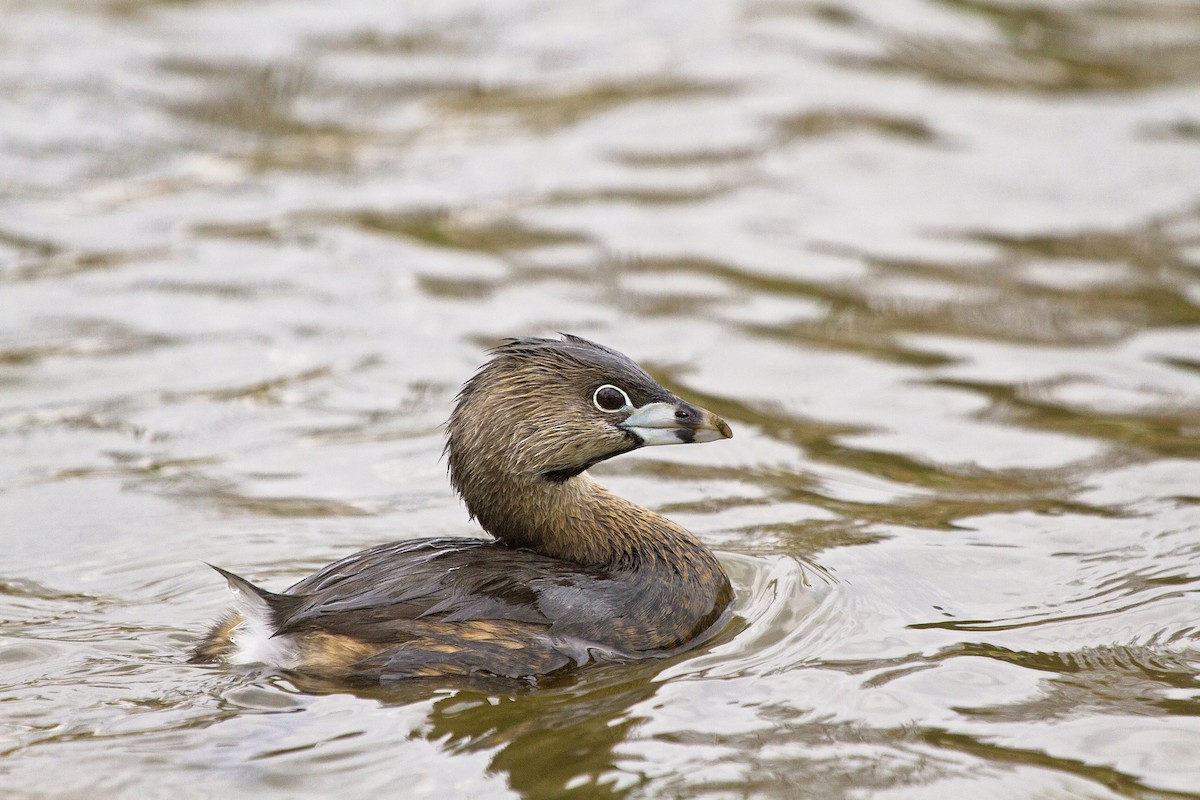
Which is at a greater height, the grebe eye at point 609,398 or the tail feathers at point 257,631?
the grebe eye at point 609,398

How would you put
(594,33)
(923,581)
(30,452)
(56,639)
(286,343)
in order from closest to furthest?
(56,639), (923,581), (30,452), (286,343), (594,33)

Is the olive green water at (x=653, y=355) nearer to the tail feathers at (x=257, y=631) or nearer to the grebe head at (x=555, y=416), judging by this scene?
the tail feathers at (x=257, y=631)

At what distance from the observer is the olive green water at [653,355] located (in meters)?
5.19

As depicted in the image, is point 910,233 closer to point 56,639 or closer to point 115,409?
point 115,409

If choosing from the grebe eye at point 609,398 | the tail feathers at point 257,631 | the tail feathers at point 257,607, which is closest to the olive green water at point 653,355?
the tail feathers at point 257,631

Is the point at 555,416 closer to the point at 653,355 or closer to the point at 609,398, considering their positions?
the point at 609,398

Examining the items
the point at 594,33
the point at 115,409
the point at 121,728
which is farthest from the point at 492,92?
the point at 121,728

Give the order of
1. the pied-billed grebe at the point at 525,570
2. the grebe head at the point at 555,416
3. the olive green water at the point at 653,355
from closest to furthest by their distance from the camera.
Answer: the olive green water at the point at 653,355 → the pied-billed grebe at the point at 525,570 → the grebe head at the point at 555,416

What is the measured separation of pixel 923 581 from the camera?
641cm

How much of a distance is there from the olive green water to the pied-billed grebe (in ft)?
0.48

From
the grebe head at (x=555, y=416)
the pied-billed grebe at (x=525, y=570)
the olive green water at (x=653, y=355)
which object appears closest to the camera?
the olive green water at (x=653, y=355)

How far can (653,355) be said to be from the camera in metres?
9.04

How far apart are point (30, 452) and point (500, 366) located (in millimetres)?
2978

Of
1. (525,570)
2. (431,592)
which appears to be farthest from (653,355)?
(431,592)
